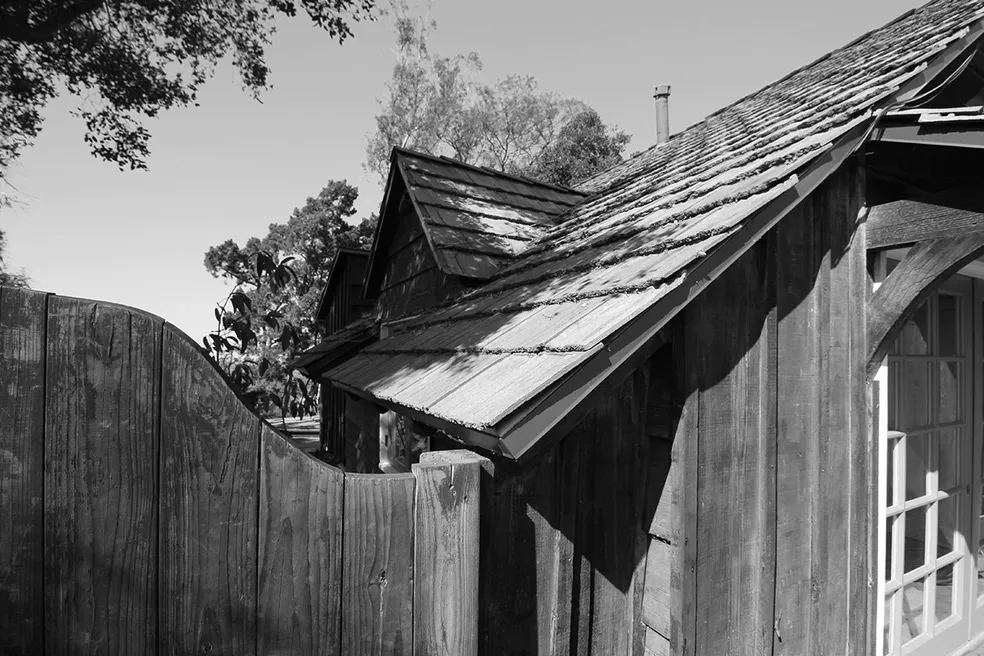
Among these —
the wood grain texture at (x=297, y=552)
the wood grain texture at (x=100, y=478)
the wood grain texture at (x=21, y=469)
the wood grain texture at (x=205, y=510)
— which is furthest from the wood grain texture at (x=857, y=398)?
the wood grain texture at (x=21, y=469)

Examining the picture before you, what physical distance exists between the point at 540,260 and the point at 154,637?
3.57 meters

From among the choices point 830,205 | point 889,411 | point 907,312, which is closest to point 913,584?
point 889,411

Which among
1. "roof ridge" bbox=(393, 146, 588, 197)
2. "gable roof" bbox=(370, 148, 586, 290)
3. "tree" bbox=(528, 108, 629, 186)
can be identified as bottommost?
"gable roof" bbox=(370, 148, 586, 290)

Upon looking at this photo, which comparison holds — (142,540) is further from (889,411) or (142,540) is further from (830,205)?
(889,411)

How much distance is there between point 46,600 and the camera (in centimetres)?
112

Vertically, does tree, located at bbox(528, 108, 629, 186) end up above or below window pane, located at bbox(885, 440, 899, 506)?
above

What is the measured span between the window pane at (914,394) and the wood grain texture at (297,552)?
3467 millimetres

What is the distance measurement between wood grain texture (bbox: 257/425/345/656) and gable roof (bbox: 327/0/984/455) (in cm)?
50

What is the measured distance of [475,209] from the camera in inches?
231

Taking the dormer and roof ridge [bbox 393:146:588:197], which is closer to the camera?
the dormer

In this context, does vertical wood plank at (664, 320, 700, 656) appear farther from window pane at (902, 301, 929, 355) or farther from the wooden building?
window pane at (902, 301, 929, 355)

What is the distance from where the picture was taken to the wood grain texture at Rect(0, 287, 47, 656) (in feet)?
3.58

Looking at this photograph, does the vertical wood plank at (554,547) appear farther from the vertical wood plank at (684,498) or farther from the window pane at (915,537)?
the window pane at (915,537)

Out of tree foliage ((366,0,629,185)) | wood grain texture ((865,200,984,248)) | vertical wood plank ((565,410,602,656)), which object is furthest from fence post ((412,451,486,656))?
tree foliage ((366,0,629,185))
